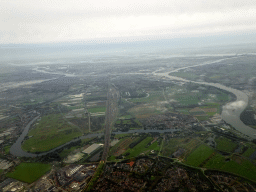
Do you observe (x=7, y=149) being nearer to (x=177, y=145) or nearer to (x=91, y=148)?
(x=91, y=148)

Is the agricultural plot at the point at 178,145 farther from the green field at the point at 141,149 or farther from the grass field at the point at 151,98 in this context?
the grass field at the point at 151,98

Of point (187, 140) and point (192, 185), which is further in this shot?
point (187, 140)

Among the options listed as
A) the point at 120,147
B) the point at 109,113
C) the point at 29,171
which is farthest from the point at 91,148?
the point at 109,113

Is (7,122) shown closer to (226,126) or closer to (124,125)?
(124,125)

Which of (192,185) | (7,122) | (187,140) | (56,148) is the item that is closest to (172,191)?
(192,185)

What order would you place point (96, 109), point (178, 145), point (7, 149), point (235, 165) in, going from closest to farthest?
point (235, 165) → point (178, 145) → point (7, 149) → point (96, 109)

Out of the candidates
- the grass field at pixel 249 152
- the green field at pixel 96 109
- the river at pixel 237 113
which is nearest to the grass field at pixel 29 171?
the green field at pixel 96 109
